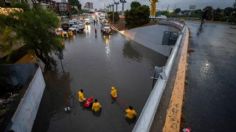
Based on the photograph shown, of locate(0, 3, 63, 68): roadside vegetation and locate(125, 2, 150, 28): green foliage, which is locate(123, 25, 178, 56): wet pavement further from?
locate(0, 3, 63, 68): roadside vegetation

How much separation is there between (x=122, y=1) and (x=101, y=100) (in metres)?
49.3

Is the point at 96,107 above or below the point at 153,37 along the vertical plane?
below

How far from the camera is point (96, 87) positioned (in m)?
13.2

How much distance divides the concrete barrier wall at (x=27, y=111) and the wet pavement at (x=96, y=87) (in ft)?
1.76

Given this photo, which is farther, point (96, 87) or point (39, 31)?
point (39, 31)

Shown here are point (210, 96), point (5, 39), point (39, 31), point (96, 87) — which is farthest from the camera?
point (39, 31)

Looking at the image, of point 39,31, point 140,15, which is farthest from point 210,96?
point 140,15

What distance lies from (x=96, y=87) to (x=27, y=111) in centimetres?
575

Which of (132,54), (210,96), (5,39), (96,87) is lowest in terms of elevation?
(96,87)

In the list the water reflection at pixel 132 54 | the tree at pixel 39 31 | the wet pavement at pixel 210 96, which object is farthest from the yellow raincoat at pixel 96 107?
the water reflection at pixel 132 54

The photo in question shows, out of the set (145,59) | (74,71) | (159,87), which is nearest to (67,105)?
(74,71)

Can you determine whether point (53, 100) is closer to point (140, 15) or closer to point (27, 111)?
point (27, 111)

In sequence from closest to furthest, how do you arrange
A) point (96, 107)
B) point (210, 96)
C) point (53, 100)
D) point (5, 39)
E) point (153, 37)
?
point (210, 96) → point (96, 107) → point (53, 100) → point (5, 39) → point (153, 37)

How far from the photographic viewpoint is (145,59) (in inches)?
837
